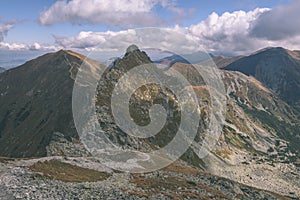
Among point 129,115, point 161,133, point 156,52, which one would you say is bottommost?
point 161,133

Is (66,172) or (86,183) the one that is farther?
(66,172)

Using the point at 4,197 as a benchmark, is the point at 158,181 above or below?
below

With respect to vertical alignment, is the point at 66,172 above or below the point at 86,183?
above

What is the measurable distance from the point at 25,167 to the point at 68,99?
419 ft

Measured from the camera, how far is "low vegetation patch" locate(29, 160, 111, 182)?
64.8 m

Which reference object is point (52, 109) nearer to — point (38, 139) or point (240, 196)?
point (38, 139)

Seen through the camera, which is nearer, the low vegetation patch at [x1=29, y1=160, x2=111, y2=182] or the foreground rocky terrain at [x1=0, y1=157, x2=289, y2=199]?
the foreground rocky terrain at [x1=0, y1=157, x2=289, y2=199]

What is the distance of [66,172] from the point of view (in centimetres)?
7212

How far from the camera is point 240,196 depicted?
3757 inches

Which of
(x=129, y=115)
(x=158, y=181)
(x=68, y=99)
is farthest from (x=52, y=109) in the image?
(x=158, y=181)

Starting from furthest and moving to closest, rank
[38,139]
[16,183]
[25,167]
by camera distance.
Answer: [38,139] < [25,167] < [16,183]

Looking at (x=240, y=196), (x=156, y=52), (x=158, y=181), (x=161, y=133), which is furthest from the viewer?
(x=161, y=133)

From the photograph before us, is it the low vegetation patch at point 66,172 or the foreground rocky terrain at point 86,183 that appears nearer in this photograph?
the foreground rocky terrain at point 86,183

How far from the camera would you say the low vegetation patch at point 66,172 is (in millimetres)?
64794
